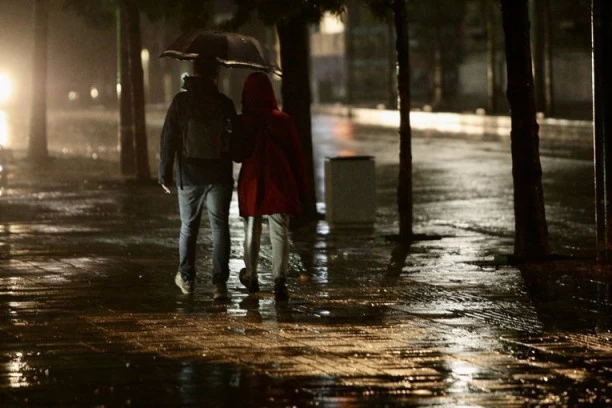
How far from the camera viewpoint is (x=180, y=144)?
1166cm

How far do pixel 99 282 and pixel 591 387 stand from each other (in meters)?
5.74

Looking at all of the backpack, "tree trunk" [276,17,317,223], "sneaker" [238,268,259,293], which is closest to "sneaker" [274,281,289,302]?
"sneaker" [238,268,259,293]

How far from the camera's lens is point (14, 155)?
35.0 m

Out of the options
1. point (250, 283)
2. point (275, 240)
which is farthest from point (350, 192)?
point (275, 240)

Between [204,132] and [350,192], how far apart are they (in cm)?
629

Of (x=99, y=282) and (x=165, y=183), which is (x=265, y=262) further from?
(x=165, y=183)

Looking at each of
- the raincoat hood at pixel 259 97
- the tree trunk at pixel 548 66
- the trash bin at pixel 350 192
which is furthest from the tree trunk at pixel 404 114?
the tree trunk at pixel 548 66

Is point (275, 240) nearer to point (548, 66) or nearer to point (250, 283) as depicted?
point (250, 283)

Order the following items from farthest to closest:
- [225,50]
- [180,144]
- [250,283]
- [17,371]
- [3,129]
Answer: [3,129], [225,50], [250,283], [180,144], [17,371]

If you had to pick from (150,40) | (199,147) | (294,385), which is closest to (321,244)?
(199,147)

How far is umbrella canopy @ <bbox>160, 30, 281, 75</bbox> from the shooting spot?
12266 millimetres

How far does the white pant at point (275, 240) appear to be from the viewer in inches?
458

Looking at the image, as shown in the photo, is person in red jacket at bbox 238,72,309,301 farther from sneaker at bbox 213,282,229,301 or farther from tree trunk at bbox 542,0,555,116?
tree trunk at bbox 542,0,555,116

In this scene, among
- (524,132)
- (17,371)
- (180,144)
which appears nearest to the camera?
(17,371)
